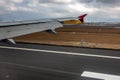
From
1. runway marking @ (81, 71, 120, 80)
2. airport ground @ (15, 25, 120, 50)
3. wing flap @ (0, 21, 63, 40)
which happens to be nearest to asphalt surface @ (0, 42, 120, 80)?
runway marking @ (81, 71, 120, 80)

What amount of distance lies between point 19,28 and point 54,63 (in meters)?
5.18

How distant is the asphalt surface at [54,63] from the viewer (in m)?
9.41

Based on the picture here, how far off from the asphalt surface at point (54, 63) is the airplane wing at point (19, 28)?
2.41m

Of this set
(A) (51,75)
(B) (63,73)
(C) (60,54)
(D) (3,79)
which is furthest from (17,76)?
(C) (60,54)

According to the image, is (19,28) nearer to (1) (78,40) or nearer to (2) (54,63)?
(2) (54,63)

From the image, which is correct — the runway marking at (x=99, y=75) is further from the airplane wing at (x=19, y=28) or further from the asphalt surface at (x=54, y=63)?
the airplane wing at (x=19, y=28)

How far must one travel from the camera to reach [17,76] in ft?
30.2

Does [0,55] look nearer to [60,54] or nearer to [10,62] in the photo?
[10,62]

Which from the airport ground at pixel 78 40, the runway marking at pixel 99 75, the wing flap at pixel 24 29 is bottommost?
the airport ground at pixel 78 40

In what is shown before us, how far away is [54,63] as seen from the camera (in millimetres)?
11328

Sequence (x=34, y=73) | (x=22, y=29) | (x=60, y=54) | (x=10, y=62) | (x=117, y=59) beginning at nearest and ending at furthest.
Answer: (x=22, y=29)
(x=34, y=73)
(x=10, y=62)
(x=117, y=59)
(x=60, y=54)

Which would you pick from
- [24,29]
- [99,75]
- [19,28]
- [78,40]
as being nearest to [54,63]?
[99,75]

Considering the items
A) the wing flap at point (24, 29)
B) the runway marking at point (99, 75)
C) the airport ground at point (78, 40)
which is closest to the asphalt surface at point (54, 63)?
the runway marking at point (99, 75)

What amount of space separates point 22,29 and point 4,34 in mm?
1060
